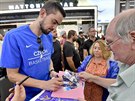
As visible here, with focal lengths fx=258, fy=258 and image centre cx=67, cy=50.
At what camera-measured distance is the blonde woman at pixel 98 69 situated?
2412mm

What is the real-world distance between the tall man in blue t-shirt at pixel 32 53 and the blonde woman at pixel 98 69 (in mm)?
661

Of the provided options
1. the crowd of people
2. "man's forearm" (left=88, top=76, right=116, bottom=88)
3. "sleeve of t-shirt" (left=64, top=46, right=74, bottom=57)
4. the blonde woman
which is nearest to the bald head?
the crowd of people

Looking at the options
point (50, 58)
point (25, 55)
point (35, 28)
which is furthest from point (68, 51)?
point (25, 55)

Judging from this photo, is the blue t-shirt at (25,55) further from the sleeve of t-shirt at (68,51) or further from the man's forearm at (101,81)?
the sleeve of t-shirt at (68,51)

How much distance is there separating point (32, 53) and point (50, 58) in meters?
0.30

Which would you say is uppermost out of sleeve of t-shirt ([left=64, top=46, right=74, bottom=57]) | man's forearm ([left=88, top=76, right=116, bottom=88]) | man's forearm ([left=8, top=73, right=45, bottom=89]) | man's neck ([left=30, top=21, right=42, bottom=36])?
man's neck ([left=30, top=21, right=42, bottom=36])

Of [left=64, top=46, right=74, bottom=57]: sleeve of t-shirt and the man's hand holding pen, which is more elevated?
the man's hand holding pen

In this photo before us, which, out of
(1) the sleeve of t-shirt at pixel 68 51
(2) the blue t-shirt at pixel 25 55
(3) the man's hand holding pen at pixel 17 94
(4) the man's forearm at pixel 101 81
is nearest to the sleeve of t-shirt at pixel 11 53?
(2) the blue t-shirt at pixel 25 55

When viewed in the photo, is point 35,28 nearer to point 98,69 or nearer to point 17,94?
point 17,94

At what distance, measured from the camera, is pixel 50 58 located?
2.07 meters

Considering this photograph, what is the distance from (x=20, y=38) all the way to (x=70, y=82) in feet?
1.55

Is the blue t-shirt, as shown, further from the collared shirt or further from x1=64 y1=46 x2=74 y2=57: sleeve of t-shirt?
x1=64 y1=46 x2=74 y2=57: sleeve of t-shirt

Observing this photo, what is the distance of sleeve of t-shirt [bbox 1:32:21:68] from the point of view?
173 cm

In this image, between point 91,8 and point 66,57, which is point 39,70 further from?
point 91,8
